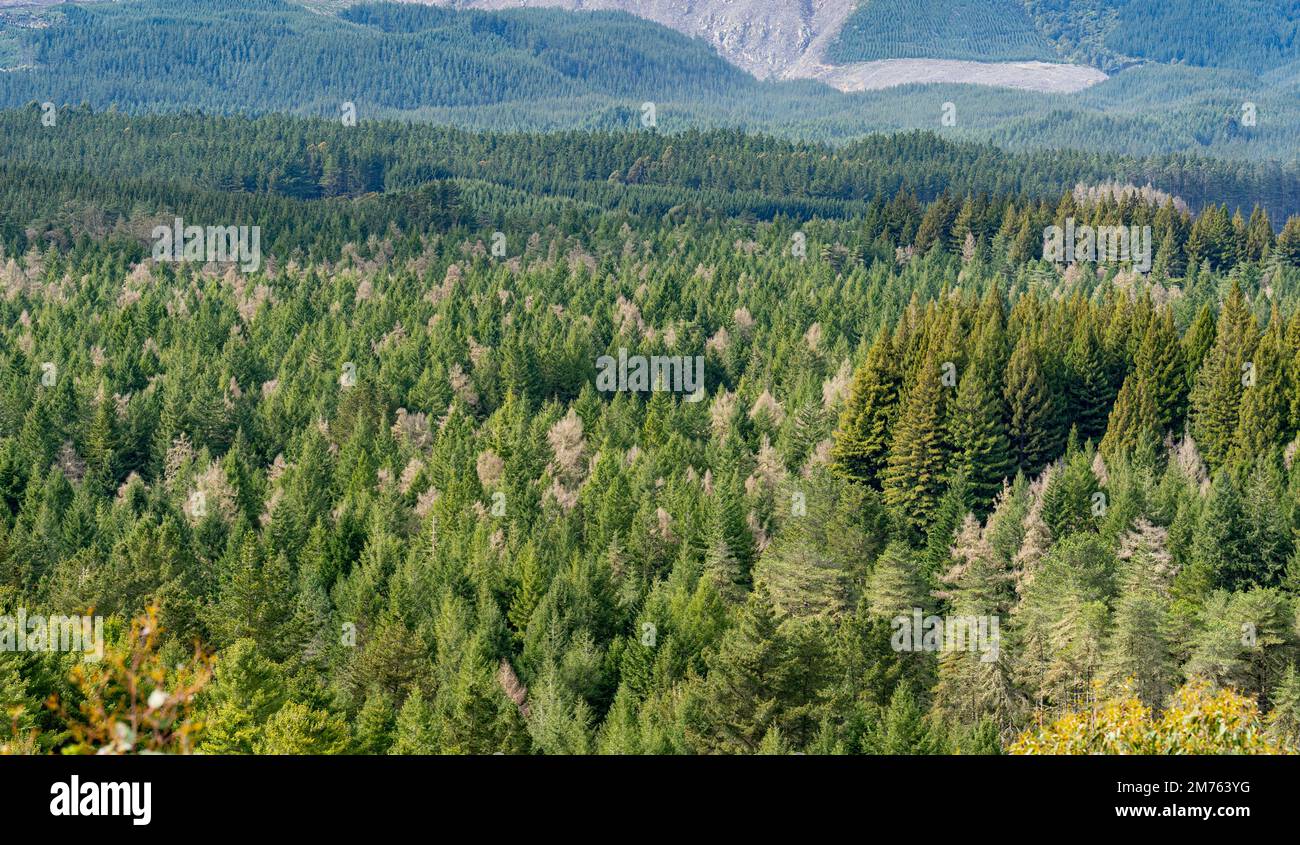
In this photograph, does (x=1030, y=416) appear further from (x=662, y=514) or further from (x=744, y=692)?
(x=744, y=692)

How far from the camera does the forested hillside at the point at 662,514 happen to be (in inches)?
2692

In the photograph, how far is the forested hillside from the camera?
6838 centimetres

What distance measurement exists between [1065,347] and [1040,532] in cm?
3323

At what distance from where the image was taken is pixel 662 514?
109 metres

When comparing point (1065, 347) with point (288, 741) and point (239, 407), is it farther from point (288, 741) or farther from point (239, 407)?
point (288, 741)

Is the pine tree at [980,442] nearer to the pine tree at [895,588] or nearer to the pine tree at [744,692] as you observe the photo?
the pine tree at [895,588]

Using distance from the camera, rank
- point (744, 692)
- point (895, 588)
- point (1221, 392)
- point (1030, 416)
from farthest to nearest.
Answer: point (1030, 416) → point (1221, 392) → point (895, 588) → point (744, 692)

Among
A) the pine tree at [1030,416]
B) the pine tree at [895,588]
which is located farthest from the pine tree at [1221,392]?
the pine tree at [895,588]

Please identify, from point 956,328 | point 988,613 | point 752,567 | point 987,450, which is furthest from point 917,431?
point 988,613
